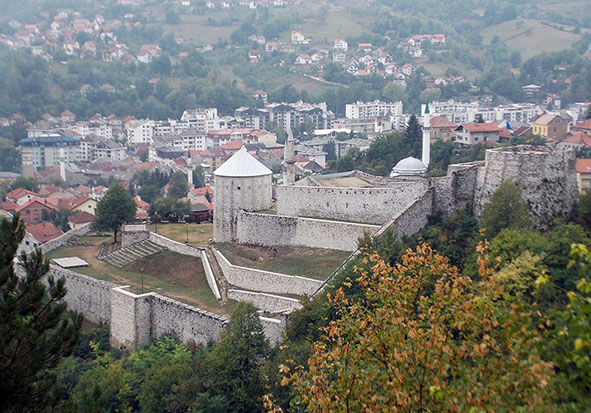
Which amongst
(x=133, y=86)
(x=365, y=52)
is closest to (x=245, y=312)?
(x=133, y=86)

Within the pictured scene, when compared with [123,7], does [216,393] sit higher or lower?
lower

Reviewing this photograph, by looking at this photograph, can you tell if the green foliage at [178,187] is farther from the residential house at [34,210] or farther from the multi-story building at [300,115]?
the multi-story building at [300,115]

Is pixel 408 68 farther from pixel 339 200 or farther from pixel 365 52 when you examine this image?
pixel 339 200

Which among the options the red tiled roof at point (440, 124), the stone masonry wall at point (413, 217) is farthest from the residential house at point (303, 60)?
the stone masonry wall at point (413, 217)

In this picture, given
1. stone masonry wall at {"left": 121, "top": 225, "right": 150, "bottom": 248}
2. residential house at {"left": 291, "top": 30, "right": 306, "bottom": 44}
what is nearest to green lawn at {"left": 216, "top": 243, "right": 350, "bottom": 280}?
stone masonry wall at {"left": 121, "top": 225, "right": 150, "bottom": 248}

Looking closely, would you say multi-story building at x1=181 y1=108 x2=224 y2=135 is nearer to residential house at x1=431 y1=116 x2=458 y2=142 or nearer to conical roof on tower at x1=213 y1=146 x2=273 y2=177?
residential house at x1=431 y1=116 x2=458 y2=142
